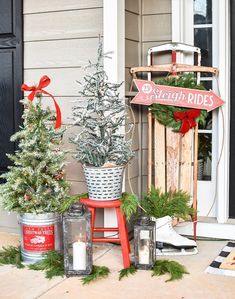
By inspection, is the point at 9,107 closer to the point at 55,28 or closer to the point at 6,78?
the point at 6,78

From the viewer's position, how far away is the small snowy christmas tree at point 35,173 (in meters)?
3.02

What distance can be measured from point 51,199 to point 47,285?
59cm

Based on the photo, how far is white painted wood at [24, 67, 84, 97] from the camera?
11.5 ft

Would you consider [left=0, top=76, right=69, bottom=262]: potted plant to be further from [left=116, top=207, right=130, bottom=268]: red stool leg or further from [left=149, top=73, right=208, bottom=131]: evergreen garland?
[left=149, top=73, right=208, bottom=131]: evergreen garland

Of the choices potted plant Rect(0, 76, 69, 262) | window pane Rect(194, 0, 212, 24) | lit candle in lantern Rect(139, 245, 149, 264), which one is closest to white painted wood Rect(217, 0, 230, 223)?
window pane Rect(194, 0, 212, 24)

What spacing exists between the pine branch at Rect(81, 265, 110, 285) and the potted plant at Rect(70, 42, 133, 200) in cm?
39

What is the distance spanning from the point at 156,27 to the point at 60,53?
0.70 meters

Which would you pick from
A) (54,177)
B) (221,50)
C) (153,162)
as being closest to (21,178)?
(54,177)

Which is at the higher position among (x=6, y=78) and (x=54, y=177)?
(x=6, y=78)

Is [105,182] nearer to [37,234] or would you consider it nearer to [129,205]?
[129,205]

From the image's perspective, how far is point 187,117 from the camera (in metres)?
3.32

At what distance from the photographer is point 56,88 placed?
3.57 meters

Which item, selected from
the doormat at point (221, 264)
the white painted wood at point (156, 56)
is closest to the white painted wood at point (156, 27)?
the white painted wood at point (156, 56)

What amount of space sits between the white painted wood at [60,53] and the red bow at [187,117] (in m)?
0.69
